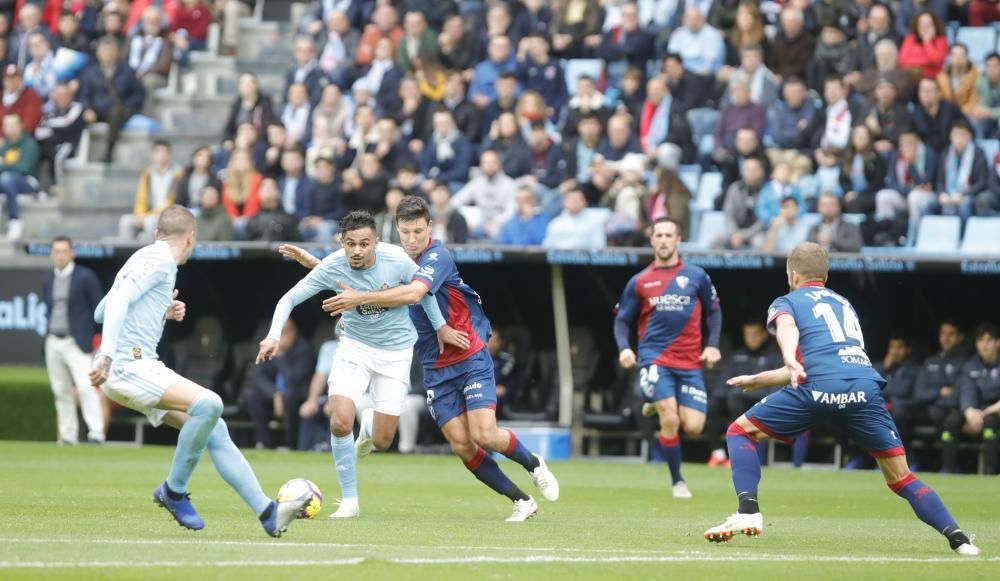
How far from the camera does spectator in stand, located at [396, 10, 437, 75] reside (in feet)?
79.9

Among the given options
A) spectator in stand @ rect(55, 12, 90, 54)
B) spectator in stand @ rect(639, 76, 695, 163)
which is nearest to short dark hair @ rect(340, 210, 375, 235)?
spectator in stand @ rect(639, 76, 695, 163)

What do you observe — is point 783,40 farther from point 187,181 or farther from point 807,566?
point 807,566

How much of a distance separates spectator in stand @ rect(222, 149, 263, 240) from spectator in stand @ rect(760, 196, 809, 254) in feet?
23.7

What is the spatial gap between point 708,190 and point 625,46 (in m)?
2.94

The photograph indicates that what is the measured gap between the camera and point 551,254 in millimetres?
19844

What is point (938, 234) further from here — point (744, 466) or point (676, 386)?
point (744, 466)

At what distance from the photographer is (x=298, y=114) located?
2428cm

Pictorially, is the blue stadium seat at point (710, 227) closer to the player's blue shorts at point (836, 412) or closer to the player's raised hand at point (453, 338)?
the player's raised hand at point (453, 338)

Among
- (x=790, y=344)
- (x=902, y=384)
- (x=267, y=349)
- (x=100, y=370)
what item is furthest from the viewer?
(x=902, y=384)

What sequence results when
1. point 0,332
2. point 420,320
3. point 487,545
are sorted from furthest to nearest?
point 0,332, point 420,320, point 487,545

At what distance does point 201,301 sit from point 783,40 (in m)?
8.93

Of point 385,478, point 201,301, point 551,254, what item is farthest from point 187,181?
point 385,478

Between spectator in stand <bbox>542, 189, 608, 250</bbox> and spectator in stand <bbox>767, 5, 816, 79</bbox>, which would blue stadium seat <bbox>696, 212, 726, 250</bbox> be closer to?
spectator in stand <bbox>542, 189, 608, 250</bbox>

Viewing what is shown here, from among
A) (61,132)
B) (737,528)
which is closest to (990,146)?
(737,528)
